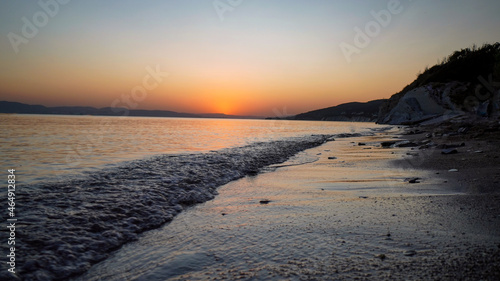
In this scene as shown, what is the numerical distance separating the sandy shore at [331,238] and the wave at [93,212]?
0.38 metres

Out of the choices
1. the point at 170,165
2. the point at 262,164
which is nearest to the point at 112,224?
the point at 170,165

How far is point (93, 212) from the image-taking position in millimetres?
4578

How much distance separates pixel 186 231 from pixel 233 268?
1.42 m

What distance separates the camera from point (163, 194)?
5922 millimetres

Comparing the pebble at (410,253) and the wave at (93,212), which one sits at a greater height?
the pebble at (410,253)

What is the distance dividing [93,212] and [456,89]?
62.6m

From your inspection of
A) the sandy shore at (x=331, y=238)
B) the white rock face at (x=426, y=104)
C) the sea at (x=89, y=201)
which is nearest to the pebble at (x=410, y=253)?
the sandy shore at (x=331, y=238)

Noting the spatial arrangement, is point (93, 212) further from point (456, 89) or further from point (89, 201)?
point (456, 89)

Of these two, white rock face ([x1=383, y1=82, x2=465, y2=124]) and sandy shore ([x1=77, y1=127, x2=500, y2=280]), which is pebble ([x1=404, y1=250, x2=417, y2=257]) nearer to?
sandy shore ([x1=77, y1=127, x2=500, y2=280])

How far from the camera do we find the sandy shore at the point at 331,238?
242 centimetres

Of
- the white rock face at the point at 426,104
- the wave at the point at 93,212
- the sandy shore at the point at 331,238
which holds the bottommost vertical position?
the wave at the point at 93,212

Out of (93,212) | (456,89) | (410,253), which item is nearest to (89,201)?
(93,212)

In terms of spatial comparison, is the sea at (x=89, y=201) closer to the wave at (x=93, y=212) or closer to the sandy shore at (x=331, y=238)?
the wave at (x=93, y=212)

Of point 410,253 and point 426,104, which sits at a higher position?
point 426,104
